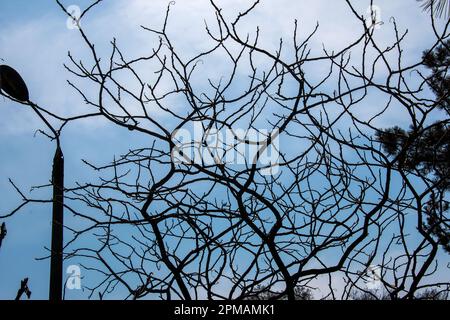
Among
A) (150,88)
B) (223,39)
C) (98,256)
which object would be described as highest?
(223,39)

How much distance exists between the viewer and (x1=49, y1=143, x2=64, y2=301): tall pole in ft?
12.8

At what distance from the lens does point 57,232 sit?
3957 mm

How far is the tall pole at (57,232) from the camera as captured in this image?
12.8 feet

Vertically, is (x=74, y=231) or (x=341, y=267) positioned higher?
(x=74, y=231)

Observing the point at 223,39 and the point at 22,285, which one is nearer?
the point at 22,285

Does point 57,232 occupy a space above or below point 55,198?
below
